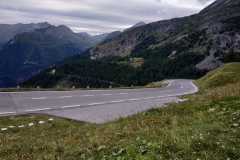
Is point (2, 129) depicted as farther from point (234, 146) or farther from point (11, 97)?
point (234, 146)

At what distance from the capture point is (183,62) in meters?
184

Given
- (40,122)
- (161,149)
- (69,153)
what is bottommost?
(40,122)

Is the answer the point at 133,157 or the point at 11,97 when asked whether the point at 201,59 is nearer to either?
the point at 11,97

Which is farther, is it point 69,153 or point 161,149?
point 69,153

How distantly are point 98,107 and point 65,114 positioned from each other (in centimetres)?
388

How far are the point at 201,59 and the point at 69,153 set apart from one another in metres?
190

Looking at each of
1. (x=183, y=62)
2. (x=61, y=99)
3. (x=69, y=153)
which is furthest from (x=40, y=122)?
(x=183, y=62)

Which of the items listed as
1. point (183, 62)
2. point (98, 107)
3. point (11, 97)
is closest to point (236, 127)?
point (98, 107)

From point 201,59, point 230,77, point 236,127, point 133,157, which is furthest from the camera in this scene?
point 201,59

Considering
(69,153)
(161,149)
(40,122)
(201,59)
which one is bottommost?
(40,122)

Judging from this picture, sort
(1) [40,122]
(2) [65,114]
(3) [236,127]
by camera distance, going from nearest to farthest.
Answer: (3) [236,127] < (1) [40,122] < (2) [65,114]

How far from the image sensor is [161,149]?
4.69 m

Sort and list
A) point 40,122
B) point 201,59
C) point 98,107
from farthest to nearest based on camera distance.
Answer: point 201,59 → point 98,107 → point 40,122

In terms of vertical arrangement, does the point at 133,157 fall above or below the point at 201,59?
below
